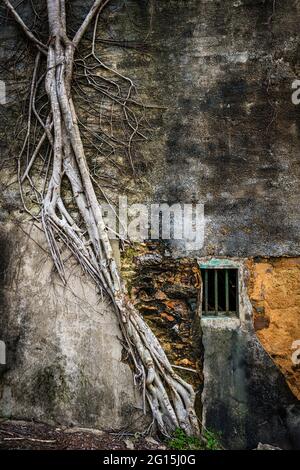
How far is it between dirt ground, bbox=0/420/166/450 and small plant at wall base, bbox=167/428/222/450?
0.35ft

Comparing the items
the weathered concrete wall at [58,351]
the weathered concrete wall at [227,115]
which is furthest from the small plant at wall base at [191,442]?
the weathered concrete wall at [227,115]

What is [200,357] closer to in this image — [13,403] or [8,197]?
[13,403]

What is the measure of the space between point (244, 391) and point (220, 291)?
0.91 metres

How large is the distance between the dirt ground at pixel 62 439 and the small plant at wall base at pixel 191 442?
0.35 ft

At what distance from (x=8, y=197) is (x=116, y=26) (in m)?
2.12

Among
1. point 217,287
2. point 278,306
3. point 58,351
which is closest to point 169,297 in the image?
point 217,287

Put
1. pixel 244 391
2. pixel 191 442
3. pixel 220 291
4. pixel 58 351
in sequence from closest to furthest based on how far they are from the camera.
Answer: pixel 191 442, pixel 244 391, pixel 58 351, pixel 220 291

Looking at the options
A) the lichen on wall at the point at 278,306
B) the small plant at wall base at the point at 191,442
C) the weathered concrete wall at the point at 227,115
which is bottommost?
the small plant at wall base at the point at 191,442

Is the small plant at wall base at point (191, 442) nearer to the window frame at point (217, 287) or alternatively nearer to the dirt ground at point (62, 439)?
the dirt ground at point (62, 439)

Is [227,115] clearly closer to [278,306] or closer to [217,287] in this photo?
[217,287]

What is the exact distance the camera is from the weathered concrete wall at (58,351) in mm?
3625

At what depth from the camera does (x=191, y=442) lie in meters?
3.38

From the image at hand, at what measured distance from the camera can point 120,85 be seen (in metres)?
4.15

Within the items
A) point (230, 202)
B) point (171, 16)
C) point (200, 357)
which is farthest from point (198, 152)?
point (200, 357)
